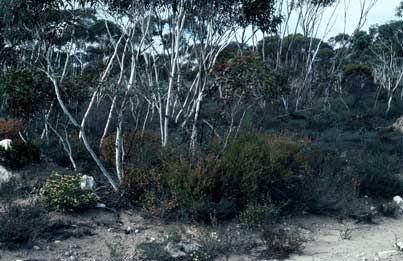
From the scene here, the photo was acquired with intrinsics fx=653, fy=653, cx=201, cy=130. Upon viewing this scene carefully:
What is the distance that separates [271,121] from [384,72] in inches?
786

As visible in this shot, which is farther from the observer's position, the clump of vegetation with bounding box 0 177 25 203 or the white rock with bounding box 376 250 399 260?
the clump of vegetation with bounding box 0 177 25 203

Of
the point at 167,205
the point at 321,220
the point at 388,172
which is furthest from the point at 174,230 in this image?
the point at 388,172

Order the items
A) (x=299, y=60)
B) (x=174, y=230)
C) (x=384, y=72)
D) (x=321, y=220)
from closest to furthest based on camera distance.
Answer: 1. (x=174, y=230)
2. (x=321, y=220)
3. (x=299, y=60)
4. (x=384, y=72)

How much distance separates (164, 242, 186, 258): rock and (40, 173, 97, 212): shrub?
6.53 feet

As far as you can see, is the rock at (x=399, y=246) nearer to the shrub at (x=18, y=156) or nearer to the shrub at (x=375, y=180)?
the shrub at (x=375, y=180)

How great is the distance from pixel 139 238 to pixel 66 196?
1.44 metres

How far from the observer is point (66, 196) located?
33.5 feet

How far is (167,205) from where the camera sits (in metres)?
10.0

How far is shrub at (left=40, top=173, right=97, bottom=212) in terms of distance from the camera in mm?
10195

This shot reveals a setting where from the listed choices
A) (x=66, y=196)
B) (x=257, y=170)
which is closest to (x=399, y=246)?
(x=257, y=170)

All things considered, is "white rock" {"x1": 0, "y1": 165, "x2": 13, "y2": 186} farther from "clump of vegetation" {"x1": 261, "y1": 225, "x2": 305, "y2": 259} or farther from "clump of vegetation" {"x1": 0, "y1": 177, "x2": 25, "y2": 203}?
"clump of vegetation" {"x1": 261, "y1": 225, "x2": 305, "y2": 259}

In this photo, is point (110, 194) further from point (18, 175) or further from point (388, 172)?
point (388, 172)

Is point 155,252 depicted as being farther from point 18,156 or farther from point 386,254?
point 18,156

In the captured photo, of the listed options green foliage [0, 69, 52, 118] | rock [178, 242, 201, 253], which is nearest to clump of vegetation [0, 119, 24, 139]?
green foliage [0, 69, 52, 118]
